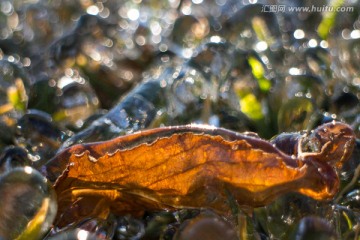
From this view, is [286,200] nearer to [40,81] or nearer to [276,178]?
[276,178]

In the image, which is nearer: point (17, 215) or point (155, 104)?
point (17, 215)

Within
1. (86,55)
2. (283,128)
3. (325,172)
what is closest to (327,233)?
(325,172)

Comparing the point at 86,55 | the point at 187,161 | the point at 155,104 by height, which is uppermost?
the point at 187,161

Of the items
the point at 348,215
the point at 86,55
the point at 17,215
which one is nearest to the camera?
the point at 17,215

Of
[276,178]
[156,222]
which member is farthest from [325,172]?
[156,222]

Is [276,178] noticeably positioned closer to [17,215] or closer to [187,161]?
[187,161]

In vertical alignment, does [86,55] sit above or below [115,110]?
below

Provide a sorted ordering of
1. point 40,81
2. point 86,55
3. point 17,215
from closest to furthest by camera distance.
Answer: point 17,215
point 40,81
point 86,55
